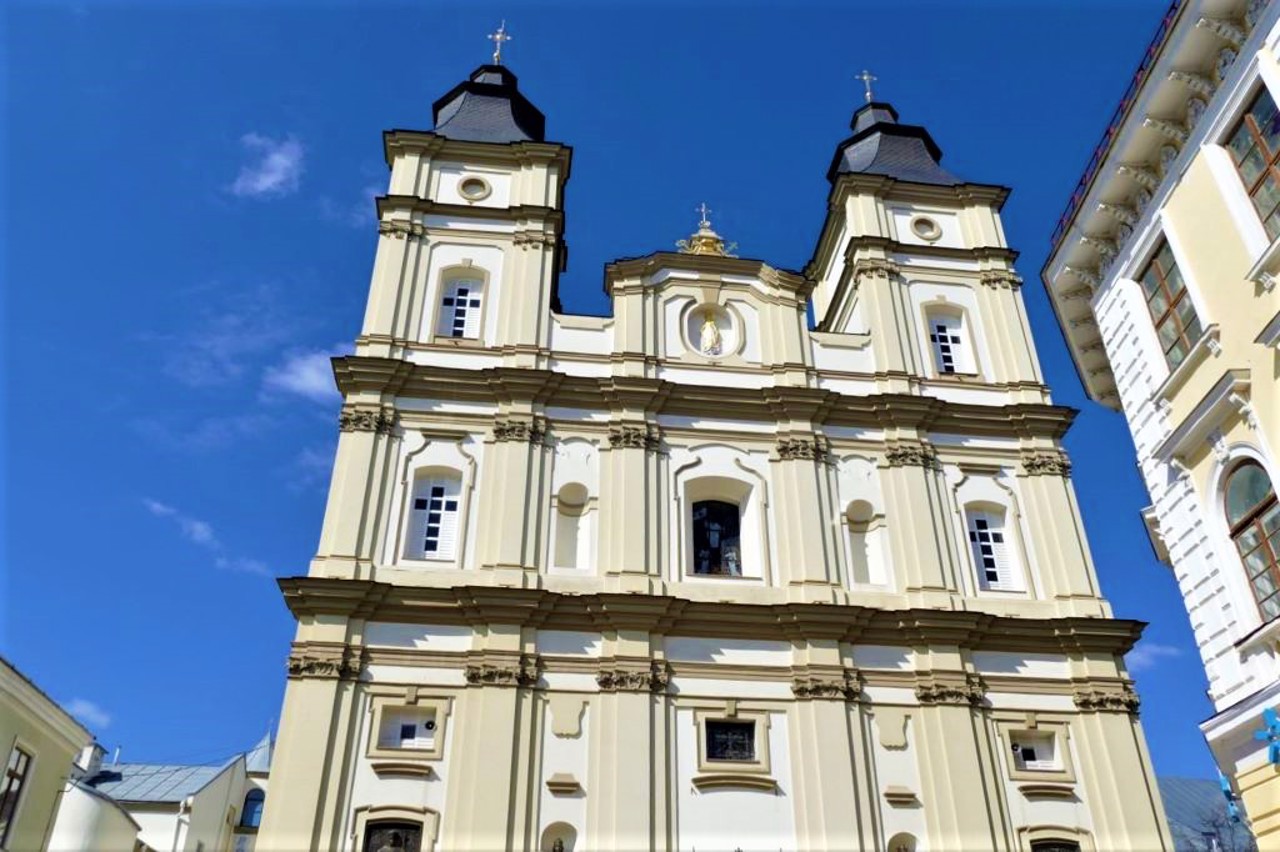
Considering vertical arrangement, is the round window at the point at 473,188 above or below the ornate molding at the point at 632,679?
above

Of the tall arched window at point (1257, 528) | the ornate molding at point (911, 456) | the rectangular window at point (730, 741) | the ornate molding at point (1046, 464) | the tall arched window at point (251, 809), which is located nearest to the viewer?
the tall arched window at point (1257, 528)

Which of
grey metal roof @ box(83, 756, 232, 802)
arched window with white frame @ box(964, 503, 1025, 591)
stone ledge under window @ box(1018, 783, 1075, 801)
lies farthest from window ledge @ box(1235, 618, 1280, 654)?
grey metal roof @ box(83, 756, 232, 802)

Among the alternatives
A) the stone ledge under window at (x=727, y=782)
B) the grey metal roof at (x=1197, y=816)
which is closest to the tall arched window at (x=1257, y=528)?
the stone ledge under window at (x=727, y=782)

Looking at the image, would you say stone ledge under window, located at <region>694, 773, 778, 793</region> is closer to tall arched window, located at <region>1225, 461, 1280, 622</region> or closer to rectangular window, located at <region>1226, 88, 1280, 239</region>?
tall arched window, located at <region>1225, 461, 1280, 622</region>

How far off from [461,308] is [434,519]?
5.84 metres

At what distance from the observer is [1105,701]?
2002 cm

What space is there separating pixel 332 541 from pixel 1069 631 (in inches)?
586

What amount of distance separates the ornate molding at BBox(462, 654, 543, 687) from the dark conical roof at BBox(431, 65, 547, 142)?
14.6 m

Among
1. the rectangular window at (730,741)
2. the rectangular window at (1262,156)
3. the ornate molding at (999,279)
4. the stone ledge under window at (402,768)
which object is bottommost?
the stone ledge under window at (402,768)

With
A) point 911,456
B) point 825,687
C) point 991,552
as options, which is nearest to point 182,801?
point 825,687

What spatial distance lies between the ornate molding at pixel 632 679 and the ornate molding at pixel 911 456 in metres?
7.48

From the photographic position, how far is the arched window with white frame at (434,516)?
20953mm

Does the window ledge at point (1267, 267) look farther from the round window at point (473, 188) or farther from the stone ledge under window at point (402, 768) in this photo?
the round window at point (473, 188)

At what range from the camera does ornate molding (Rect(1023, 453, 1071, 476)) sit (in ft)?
76.2
